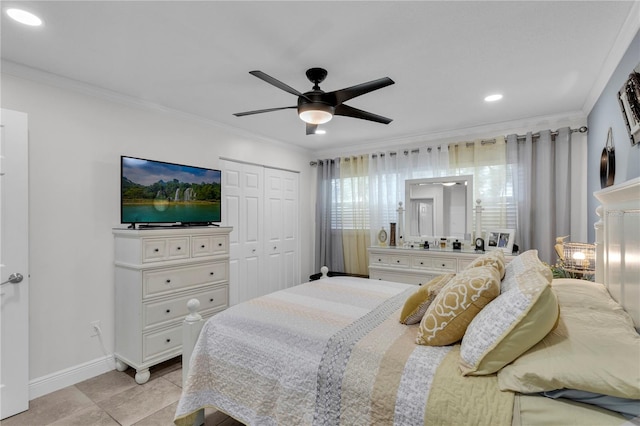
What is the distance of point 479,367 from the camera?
120 centimetres

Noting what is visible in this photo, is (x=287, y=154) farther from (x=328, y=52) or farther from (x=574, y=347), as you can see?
(x=574, y=347)

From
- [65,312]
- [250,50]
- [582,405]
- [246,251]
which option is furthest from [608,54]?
[65,312]

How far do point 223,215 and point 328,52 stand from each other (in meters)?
2.46

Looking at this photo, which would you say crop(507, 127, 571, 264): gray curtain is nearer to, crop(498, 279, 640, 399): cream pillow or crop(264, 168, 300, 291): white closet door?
crop(498, 279, 640, 399): cream pillow

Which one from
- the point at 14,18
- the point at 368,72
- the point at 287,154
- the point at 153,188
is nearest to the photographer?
the point at 14,18

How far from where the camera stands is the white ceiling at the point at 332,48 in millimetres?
1722

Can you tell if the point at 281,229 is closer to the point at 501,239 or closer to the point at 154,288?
the point at 154,288

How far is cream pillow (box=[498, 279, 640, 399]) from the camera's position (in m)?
0.98

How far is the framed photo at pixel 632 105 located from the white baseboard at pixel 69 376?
4249mm

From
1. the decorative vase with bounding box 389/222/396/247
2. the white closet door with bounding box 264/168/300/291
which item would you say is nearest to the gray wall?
the decorative vase with bounding box 389/222/396/247

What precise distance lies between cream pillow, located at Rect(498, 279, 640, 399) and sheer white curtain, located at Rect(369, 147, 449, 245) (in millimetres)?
3011

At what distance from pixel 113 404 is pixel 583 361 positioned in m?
2.89

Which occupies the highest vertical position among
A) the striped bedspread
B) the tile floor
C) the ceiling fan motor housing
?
the ceiling fan motor housing

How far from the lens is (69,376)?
8.48 feet
